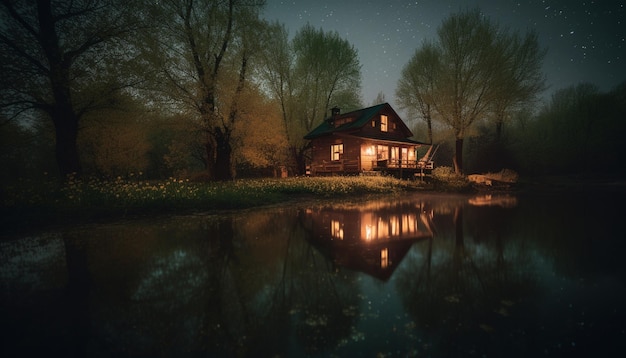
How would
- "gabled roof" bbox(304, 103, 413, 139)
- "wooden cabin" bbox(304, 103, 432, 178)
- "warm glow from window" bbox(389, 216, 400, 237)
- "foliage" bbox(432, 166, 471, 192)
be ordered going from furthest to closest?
"gabled roof" bbox(304, 103, 413, 139) < "wooden cabin" bbox(304, 103, 432, 178) < "foliage" bbox(432, 166, 471, 192) < "warm glow from window" bbox(389, 216, 400, 237)

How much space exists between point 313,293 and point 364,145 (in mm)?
22943

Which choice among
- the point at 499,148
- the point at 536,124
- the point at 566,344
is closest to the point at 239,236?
the point at 566,344

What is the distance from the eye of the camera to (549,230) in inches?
268

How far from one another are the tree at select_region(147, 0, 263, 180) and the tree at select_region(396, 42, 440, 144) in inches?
828

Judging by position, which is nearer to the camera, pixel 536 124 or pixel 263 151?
pixel 263 151

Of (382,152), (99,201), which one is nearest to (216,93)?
(99,201)

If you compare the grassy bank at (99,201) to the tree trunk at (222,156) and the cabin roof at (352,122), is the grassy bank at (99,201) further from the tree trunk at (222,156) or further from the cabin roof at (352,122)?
the cabin roof at (352,122)

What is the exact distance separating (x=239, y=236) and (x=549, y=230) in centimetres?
866

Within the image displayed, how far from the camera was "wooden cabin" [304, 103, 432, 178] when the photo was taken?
78.6 ft

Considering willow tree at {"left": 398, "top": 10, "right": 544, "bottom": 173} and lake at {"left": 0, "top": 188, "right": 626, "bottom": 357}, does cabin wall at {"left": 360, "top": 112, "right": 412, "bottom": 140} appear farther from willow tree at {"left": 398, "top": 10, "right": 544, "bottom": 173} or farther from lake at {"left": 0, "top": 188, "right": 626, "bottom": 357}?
lake at {"left": 0, "top": 188, "right": 626, "bottom": 357}

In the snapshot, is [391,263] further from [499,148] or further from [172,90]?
[499,148]

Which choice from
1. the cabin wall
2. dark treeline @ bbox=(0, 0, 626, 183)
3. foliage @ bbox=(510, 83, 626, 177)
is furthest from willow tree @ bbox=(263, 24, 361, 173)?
foliage @ bbox=(510, 83, 626, 177)

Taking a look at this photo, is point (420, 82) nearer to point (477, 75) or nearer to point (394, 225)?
point (477, 75)

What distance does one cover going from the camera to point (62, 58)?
A: 10.5 m
